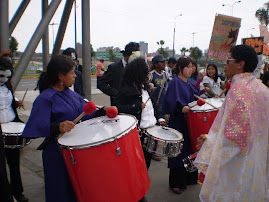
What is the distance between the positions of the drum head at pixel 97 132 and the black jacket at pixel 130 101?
790 mm

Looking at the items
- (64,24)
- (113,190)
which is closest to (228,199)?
(113,190)

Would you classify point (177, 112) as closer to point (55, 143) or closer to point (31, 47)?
point (55, 143)

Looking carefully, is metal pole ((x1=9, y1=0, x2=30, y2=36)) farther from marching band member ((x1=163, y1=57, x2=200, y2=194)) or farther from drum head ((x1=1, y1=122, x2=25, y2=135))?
marching band member ((x1=163, y1=57, x2=200, y2=194))

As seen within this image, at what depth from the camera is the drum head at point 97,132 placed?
2.21 m

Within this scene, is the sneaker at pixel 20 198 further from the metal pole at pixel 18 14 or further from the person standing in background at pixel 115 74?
the metal pole at pixel 18 14

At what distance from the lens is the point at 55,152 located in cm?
259

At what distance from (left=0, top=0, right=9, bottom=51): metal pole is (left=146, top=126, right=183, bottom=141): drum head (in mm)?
2327

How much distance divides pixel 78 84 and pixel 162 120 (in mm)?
1935

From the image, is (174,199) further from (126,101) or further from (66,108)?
(66,108)

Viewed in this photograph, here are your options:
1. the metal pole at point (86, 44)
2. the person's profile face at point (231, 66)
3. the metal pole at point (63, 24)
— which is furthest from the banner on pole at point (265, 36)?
the person's profile face at point (231, 66)

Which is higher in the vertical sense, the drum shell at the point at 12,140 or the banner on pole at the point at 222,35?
the banner on pole at the point at 222,35

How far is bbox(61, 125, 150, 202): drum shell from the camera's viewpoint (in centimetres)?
219

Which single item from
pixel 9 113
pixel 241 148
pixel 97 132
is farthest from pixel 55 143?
pixel 241 148

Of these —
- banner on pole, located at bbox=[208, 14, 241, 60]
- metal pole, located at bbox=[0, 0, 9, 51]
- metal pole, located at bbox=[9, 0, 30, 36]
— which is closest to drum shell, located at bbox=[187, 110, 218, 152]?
metal pole, located at bbox=[0, 0, 9, 51]
